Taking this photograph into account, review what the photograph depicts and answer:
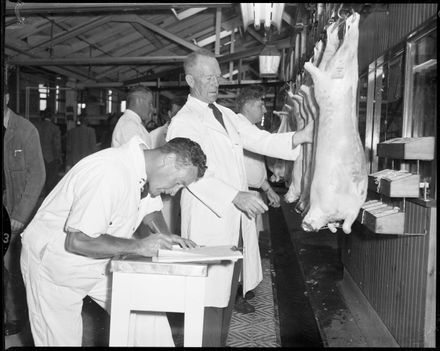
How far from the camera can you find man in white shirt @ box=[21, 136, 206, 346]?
2113mm

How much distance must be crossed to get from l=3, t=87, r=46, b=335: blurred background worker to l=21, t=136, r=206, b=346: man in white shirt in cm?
109

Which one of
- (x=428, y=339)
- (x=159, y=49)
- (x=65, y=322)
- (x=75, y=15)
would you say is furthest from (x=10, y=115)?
(x=159, y=49)

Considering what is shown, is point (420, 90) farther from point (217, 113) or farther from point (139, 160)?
point (139, 160)

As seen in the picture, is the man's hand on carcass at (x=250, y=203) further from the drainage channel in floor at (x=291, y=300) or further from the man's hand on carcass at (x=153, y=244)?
the drainage channel in floor at (x=291, y=300)

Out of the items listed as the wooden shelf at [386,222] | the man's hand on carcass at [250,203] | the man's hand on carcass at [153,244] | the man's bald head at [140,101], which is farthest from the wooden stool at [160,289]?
the man's bald head at [140,101]

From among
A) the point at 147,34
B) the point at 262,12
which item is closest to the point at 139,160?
the point at 262,12

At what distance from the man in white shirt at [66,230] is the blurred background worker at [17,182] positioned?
3.57 ft

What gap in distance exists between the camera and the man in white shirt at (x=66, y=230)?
2113mm

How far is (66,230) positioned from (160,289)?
489 millimetres

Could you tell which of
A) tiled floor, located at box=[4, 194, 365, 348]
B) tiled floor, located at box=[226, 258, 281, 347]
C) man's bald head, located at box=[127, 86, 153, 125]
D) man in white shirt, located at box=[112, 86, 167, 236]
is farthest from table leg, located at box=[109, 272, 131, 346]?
man's bald head, located at box=[127, 86, 153, 125]

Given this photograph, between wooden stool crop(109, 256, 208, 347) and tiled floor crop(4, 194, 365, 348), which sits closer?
wooden stool crop(109, 256, 208, 347)

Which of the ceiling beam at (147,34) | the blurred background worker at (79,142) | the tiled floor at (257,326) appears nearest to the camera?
the tiled floor at (257,326)

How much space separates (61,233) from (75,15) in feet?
16.7

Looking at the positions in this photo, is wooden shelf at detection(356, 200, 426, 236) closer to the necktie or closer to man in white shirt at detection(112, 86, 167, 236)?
the necktie
